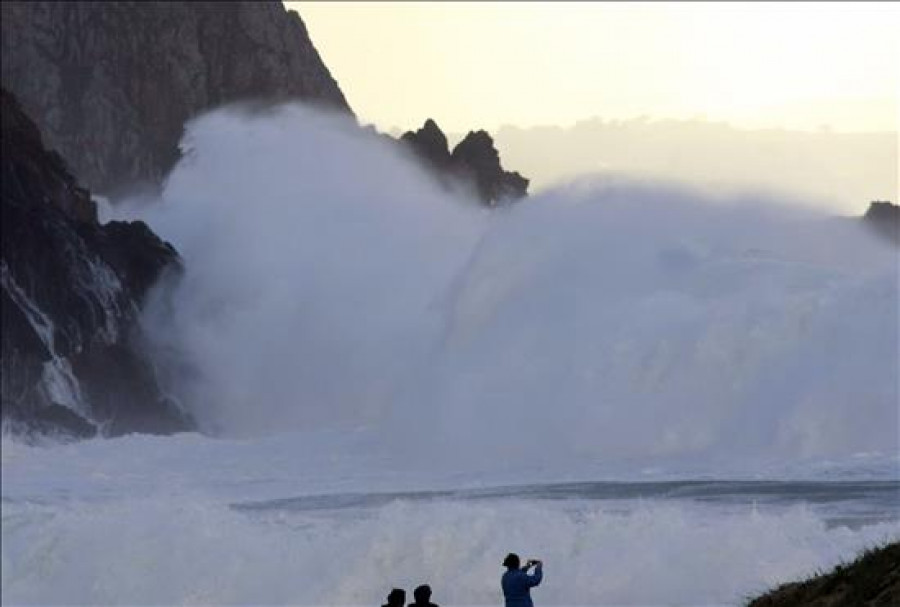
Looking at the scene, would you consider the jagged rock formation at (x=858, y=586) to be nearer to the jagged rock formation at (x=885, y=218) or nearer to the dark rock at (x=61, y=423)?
the dark rock at (x=61, y=423)

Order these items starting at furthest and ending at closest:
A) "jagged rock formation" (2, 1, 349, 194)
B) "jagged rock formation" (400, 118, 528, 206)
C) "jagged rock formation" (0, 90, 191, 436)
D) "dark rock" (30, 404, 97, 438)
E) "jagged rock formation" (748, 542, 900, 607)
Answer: "jagged rock formation" (2, 1, 349, 194) → "jagged rock formation" (400, 118, 528, 206) → "jagged rock formation" (0, 90, 191, 436) → "dark rock" (30, 404, 97, 438) → "jagged rock formation" (748, 542, 900, 607)

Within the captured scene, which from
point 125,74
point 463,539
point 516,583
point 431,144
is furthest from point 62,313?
point 516,583

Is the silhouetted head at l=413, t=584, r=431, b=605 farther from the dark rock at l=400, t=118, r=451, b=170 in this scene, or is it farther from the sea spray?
the dark rock at l=400, t=118, r=451, b=170

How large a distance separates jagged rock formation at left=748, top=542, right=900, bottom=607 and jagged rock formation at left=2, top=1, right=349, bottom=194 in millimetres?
103999

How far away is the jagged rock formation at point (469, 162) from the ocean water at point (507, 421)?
623 inches

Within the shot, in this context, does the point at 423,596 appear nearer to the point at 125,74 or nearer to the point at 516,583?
the point at 516,583

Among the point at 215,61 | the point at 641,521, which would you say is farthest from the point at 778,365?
the point at 215,61

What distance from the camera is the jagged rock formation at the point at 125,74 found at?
392 ft

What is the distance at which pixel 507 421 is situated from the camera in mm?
47688

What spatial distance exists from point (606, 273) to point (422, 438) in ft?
22.3

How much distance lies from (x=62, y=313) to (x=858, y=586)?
5854cm

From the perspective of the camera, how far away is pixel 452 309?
188 ft

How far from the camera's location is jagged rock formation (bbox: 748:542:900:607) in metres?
14.7

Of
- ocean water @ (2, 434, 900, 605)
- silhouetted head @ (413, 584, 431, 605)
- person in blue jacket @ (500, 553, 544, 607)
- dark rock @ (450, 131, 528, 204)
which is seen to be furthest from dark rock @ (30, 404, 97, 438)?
silhouetted head @ (413, 584, 431, 605)
